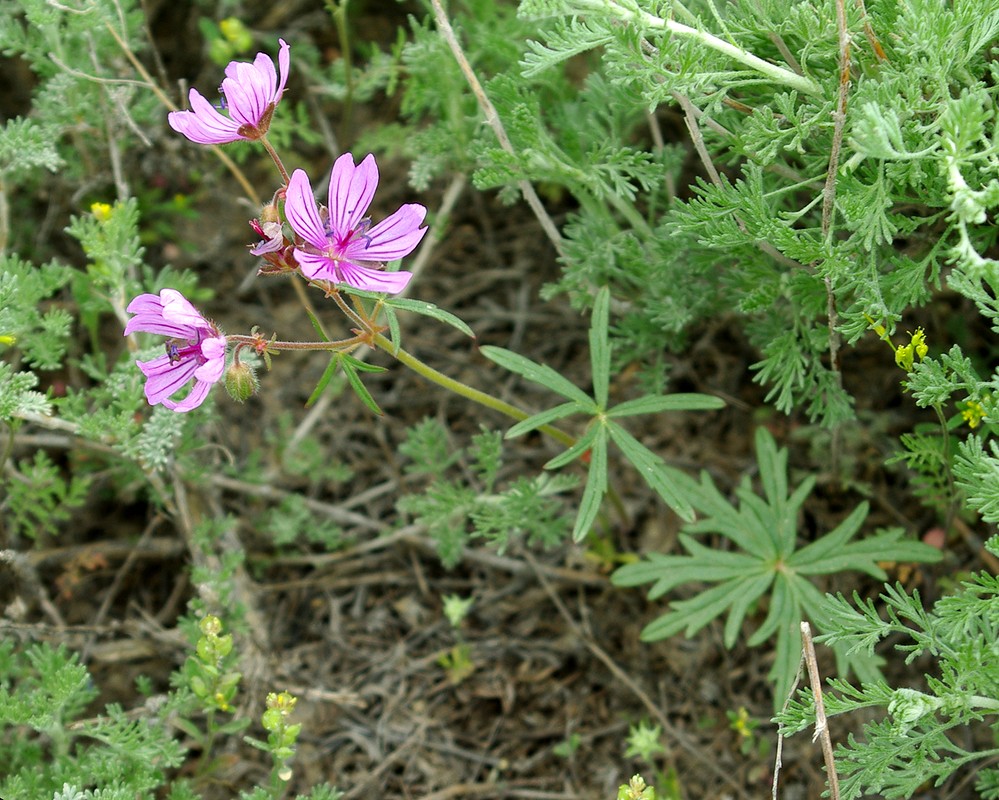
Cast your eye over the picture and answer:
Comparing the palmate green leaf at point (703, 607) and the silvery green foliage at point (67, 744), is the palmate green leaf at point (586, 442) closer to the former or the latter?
the palmate green leaf at point (703, 607)

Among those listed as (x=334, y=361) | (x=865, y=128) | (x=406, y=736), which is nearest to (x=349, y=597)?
(x=406, y=736)

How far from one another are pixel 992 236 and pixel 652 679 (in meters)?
1.70

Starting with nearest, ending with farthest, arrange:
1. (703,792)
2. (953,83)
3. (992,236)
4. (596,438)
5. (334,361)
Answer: (334,361)
(953,83)
(992,236)
(596,438)
(703,792)

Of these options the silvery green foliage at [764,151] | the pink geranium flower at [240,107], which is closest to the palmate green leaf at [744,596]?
the silvery green foliage at [764,151]

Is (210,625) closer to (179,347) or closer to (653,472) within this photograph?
(179,347)

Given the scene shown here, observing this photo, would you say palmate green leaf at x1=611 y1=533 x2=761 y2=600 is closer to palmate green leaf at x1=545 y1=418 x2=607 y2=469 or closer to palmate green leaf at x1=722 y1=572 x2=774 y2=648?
palmate green leaf at x1=722 y1=572 x2=774 y2=648

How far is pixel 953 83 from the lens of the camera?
7.94ft

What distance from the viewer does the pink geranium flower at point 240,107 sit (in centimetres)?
218

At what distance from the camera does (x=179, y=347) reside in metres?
2.29

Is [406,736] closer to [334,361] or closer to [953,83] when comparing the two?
[334,361]

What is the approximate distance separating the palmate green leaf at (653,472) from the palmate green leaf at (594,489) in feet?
0.18

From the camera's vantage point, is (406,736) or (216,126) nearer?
(216,126)

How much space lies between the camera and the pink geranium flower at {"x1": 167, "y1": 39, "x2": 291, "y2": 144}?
2178mm

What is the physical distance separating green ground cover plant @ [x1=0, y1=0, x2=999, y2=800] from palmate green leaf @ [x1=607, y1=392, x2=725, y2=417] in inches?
0.5
